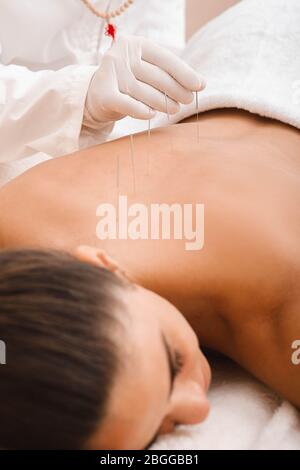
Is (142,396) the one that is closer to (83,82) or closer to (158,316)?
(158,316)

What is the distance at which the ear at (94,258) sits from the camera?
0.79 m

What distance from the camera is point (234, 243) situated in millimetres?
892

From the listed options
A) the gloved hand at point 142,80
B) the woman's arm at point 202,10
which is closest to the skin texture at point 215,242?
the gloved hand at point 142,80

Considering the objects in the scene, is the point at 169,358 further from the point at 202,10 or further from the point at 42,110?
the point at 202,10

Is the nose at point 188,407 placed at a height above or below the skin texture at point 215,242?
below

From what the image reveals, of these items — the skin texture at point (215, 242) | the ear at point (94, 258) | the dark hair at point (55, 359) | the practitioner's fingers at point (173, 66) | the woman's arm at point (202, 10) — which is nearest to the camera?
the dark hair at point (55, 359)

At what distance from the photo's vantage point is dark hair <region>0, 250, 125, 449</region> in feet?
2.19

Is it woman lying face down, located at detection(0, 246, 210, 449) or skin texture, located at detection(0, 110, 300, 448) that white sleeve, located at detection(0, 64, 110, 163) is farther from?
woman lying face down, located at detection(0, 246, 210, 449)

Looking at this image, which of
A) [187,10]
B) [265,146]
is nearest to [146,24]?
[187,10]

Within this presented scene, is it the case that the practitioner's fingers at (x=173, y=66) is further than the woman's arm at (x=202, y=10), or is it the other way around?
the woman's arm at (x=202, y=10)

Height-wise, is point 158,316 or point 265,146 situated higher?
point 265,146

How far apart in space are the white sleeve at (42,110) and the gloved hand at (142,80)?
2.7 inches

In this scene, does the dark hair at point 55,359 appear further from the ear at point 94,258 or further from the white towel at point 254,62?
the white towel at point 254,62

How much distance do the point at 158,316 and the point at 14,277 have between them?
16cm
